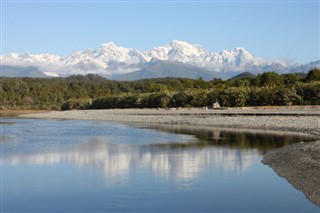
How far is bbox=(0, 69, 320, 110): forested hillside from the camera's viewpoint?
56.8m

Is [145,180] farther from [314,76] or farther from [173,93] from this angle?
[314,76]

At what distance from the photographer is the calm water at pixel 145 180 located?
11.4m

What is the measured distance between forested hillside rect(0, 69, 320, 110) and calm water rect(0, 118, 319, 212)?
1324 inches

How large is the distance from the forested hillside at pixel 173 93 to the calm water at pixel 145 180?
110 feet

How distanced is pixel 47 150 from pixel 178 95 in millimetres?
49415

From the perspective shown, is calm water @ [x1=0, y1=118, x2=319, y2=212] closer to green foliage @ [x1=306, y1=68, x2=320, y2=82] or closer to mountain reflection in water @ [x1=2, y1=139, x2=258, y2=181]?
mountain reflection in water @ [x1=2, y1=139, x2=258, y2=181]

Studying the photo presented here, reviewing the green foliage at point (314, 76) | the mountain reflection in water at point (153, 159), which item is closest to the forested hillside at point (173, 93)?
the green foliage at point (314, 76)

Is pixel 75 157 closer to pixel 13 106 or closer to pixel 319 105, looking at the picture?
pixel 319 105

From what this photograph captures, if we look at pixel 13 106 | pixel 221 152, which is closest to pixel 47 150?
pixel 221 152

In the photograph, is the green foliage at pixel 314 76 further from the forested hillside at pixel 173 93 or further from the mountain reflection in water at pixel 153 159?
the mountain reflection in water at pixel 153 159

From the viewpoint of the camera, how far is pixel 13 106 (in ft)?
368

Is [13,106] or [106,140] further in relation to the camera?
[13,106]

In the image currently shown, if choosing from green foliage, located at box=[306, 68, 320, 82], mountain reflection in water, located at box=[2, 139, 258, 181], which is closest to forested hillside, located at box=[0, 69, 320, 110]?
green foliage, located at box=[306, 68, 320, 82]

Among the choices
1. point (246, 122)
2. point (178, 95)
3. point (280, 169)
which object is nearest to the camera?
point (280, 169)
